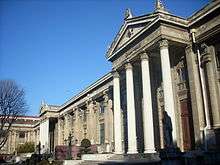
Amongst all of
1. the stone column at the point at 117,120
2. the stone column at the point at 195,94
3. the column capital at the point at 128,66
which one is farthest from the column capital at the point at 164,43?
the stone column at the point at 117,120

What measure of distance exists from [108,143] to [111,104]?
5.14 m

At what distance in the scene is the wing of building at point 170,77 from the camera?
22031 millimetres

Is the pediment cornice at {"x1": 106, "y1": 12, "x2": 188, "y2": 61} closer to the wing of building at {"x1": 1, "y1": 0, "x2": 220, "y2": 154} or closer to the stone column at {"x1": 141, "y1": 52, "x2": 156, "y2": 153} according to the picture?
the wing of building at {"x1": 1, "y1": 0, "x2": 220, "y2": 154}

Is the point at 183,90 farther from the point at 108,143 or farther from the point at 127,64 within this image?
the point at 108,143

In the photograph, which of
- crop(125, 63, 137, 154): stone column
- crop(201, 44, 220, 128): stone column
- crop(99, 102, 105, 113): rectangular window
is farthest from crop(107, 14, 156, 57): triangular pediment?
crop(99, 102, 105, 113): rectangular window

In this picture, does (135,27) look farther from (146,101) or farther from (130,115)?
(130,115)

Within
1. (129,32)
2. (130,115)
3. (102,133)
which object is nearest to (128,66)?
(129,32)

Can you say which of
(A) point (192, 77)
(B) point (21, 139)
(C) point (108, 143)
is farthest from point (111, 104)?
(B) point (21, 139)

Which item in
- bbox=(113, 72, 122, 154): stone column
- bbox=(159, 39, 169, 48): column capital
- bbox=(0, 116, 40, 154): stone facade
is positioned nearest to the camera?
bbox=(159, 39, 169, 48): column capital

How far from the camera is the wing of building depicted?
22.0 meters

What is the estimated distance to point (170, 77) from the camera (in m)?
22.8

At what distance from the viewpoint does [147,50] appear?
25.8 m

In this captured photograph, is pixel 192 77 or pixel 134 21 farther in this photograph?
pixel 134 21

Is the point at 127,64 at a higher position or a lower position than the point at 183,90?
higher
